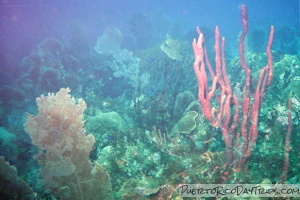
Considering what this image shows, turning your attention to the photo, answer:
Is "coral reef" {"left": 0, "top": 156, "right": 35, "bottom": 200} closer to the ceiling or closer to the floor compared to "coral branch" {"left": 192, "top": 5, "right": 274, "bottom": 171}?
closer to the floor

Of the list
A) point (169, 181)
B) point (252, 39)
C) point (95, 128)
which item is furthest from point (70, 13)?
point (169, 181)

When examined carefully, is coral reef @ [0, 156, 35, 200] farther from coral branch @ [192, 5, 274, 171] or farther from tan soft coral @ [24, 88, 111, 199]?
coral branch @ [192, 5, 274, 171]

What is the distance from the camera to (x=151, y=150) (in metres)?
4.99

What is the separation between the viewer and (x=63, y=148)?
348cm

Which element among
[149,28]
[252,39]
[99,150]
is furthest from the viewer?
[149,28]

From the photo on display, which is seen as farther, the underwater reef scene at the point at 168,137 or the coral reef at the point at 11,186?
the underwater reef scene at the point at 168,137

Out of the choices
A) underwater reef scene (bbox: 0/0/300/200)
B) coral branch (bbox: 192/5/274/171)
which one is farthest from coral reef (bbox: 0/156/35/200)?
coral branch (bbox: 192/5/274/171)

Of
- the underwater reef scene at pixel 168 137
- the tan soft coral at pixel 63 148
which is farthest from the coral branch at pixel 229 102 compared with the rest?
the tan soft coral at pixel 63 148

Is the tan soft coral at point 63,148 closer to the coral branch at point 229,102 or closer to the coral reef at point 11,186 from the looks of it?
the coral reef at point 11,186

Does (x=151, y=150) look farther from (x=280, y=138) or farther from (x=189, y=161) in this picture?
(x=280, y=138)

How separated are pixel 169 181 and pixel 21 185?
2.50 meters

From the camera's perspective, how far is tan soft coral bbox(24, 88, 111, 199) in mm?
3373

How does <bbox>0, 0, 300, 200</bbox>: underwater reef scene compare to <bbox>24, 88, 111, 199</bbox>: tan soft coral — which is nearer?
<bbox>24, 88, 111, 199</bbox>: tan soft coral

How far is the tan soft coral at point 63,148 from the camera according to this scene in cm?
337
